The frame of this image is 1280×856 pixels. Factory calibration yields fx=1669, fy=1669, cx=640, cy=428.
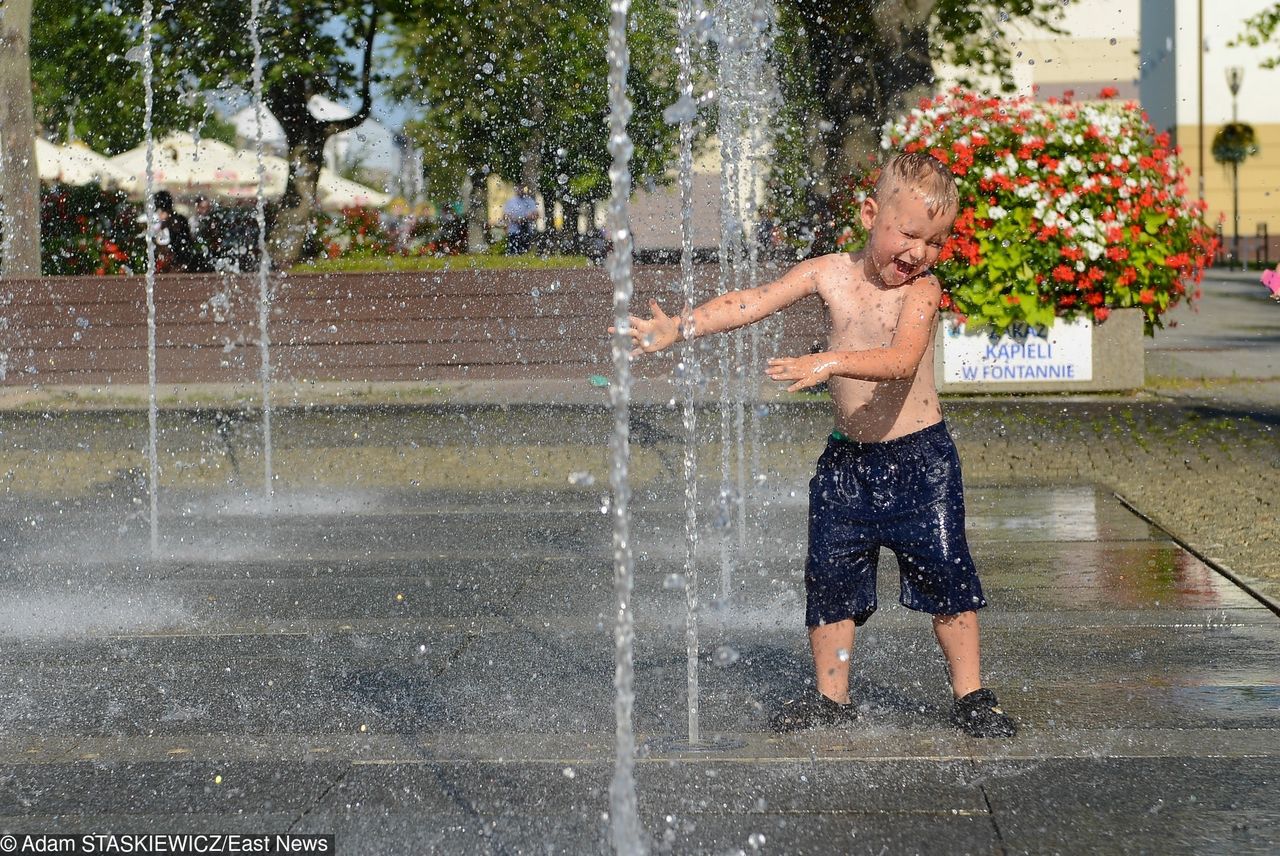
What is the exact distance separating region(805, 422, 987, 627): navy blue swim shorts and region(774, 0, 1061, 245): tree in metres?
9.43

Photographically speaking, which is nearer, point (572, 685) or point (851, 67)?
point (572, 685)

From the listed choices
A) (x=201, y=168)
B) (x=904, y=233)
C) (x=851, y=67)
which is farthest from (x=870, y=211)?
(x=201, y=168)

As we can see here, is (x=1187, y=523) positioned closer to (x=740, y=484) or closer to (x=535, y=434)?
(x=740, y=484)

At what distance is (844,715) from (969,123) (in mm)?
7874

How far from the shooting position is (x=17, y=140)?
612 inches

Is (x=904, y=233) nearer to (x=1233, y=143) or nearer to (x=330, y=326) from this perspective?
(x=330, y=326)

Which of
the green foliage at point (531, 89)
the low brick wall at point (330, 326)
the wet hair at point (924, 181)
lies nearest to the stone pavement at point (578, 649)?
the wet hair at point (924, 181)

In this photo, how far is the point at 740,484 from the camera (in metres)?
8.41

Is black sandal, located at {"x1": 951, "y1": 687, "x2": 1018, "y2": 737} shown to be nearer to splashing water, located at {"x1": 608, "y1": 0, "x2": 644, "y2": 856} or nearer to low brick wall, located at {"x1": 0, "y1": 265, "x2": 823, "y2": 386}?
splashing water, located at {"x1": 608, "y1": 0, "x2": 644, "y2": 856}

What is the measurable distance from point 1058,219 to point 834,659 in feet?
24.0

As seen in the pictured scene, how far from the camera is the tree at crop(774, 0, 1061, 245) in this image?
46.3ft

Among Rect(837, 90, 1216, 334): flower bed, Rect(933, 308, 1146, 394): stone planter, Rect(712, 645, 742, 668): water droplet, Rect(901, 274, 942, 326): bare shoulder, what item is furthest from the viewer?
Rect(933, 308, 1146, 394): stone planter

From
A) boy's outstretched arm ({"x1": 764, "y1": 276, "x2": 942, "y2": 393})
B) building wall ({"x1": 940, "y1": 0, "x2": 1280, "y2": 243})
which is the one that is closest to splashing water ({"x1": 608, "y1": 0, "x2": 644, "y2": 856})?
boy's outstretched arm ({"x1": 764, "y1": 276, "x2": 942, "y2": 393})

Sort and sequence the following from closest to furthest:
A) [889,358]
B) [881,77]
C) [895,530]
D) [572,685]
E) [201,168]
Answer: [889,358] → [895,530] → [572,685] → [881,77] → [201,168]
